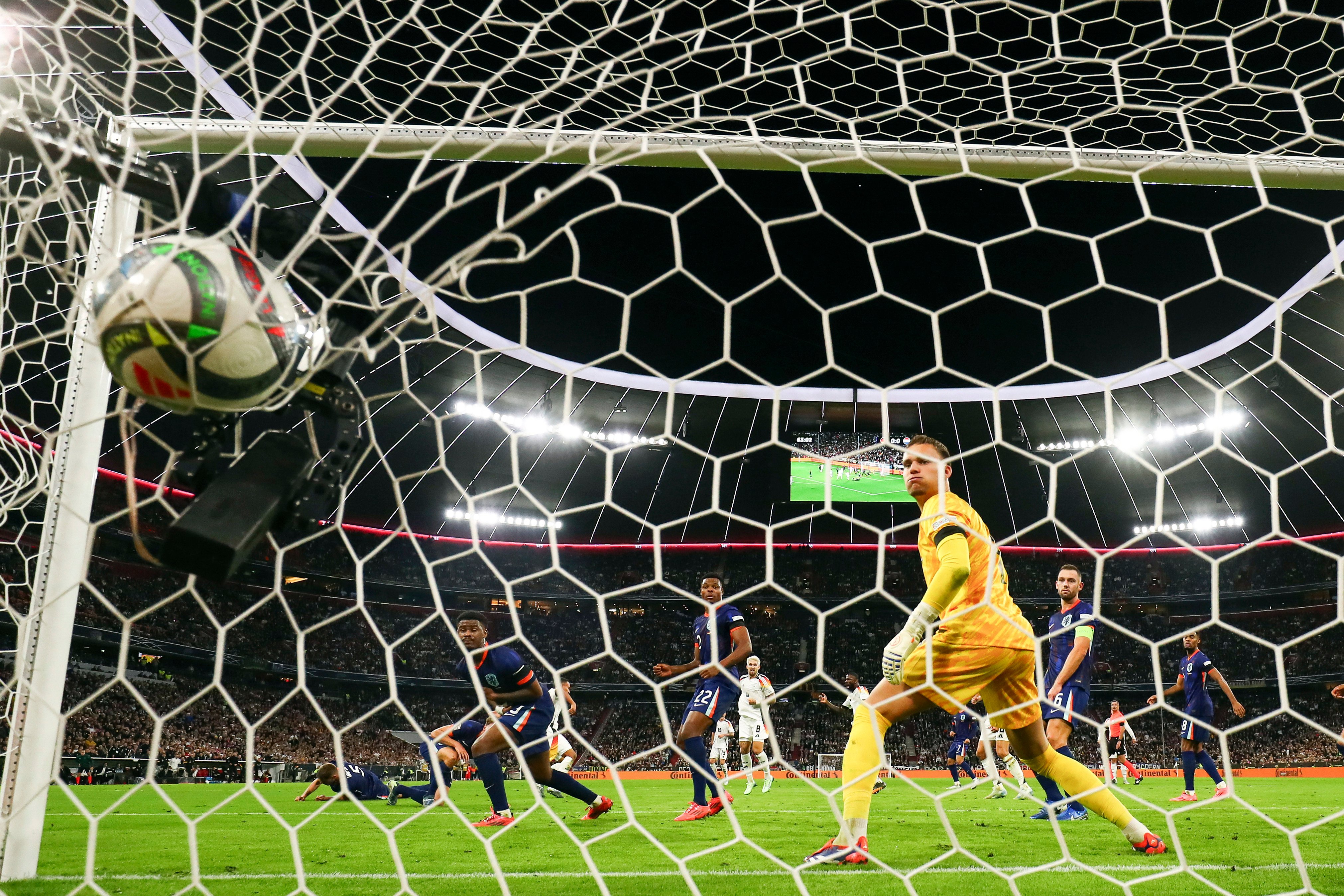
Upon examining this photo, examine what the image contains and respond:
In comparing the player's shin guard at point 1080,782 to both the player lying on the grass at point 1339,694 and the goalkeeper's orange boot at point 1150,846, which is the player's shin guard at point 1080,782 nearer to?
the goalkeeper's orange boot at point 1150,846

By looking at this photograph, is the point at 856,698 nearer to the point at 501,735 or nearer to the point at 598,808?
the point at 598,808

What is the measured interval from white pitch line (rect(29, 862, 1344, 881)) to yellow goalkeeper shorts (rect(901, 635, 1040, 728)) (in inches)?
21.5

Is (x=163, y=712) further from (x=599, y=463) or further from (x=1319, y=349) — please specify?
(x=1319, y=349)

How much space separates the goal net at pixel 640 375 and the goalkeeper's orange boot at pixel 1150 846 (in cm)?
13

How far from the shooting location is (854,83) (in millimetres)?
3541

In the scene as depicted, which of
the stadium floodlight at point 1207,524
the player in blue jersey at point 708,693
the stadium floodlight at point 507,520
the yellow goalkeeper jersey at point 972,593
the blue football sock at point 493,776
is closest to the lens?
the yellow goalkeeper jersey at point 972,593

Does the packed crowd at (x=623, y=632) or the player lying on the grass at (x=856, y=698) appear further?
the packed crowd at (x=623, y=632)

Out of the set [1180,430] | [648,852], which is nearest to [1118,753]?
[1180,430]

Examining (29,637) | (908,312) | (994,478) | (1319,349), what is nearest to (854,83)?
(29,637)

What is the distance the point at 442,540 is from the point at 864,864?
79.3 ft

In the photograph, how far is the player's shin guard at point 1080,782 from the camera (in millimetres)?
3162

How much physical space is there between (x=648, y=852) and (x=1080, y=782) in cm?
170

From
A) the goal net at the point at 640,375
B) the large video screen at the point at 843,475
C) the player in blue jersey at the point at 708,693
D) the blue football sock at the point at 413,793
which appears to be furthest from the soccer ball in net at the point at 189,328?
the large video screen at the point at 843,475

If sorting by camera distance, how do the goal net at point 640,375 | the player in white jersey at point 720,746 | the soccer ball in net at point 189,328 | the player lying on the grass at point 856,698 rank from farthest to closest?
the player in white jersey at point 720,746 → the player lying on the grass at point 856,698 → the goal net at point 640,375 → the soccer ball in net at point 189,328
